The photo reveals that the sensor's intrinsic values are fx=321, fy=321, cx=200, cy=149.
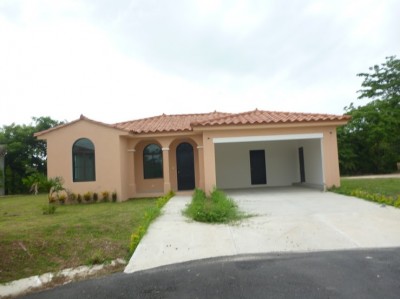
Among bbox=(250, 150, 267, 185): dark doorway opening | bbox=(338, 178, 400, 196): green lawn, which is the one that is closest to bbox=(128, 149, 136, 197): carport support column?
bbox=(250, 150, 267, 185): dark doorway opening

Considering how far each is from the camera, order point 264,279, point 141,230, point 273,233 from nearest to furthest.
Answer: point 264,279, point 273,233, point 141,230

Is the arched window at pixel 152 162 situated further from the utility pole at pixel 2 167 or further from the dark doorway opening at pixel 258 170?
the utility pole at pixel 2 167

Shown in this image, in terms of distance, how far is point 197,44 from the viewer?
1310 cm

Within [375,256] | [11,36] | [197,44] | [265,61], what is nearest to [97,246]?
[375,256]

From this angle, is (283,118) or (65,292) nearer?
(65,292)

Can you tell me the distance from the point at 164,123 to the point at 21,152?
14593mm

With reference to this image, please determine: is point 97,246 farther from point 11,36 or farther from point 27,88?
point 27,88

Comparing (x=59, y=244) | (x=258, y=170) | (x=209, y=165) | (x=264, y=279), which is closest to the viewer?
(x=264, y=279)

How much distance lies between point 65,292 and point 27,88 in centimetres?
1108

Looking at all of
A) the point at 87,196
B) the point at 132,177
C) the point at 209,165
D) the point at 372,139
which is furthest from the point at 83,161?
the point at 372,139

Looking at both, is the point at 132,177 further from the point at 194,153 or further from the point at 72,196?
the point at 194,153

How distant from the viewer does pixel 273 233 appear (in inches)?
270

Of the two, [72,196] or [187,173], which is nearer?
[72,196]

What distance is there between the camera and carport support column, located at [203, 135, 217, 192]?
13.3 m
